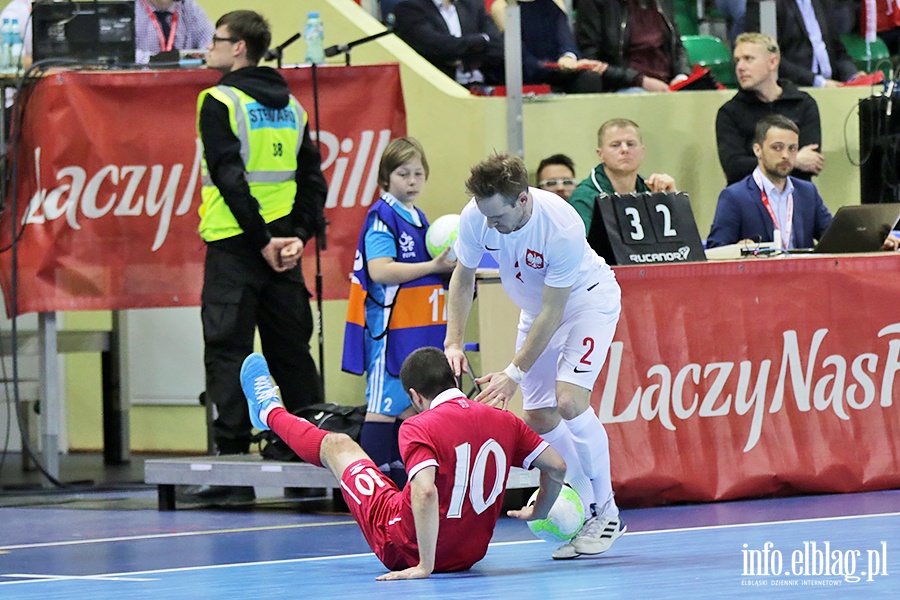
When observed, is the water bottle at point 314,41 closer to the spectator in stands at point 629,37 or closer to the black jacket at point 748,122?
the spectator in stands at point 629,37

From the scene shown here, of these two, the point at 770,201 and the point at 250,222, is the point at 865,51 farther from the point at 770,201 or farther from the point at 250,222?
the point at 250,222

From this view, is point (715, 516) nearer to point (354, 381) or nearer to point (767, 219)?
point (767, 219)

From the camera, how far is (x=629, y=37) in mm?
11594

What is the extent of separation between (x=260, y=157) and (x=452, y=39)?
2652 millimetres

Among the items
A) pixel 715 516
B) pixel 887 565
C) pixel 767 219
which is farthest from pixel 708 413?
pixel 887 565


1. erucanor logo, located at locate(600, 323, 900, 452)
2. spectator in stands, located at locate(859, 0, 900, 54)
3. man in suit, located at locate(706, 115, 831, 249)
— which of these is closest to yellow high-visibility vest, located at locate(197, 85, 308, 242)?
erucanor logo, located at locate(600, 323, 900, 452)

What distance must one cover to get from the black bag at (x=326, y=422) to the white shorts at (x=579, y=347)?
5.90 ft

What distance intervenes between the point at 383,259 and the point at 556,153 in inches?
109

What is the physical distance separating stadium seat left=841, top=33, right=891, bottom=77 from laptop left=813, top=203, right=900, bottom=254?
4.37 metres

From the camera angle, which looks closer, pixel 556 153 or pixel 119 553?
pixel 119 553

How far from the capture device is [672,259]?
8516mm

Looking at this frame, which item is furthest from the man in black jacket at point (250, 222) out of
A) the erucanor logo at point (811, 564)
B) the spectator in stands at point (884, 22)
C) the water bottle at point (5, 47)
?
the spectator in stands at point (884, 22)

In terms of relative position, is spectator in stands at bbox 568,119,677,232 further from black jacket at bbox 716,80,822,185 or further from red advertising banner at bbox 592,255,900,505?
black jacket at bbox 716,80,822,185

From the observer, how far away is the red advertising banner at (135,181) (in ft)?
31.0
